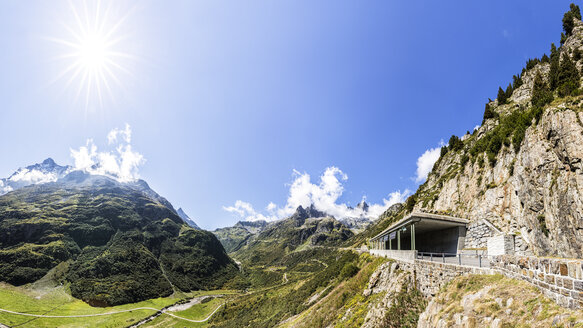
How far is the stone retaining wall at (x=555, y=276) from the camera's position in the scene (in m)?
6.65

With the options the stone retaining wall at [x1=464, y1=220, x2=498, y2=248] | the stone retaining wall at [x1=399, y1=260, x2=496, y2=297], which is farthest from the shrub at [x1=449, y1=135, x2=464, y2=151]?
the stone retaining wall at [x1=399, y1=260, x2=496, y2=297]

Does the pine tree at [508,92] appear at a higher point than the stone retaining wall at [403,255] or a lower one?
higher

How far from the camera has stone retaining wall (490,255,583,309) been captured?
6652mm

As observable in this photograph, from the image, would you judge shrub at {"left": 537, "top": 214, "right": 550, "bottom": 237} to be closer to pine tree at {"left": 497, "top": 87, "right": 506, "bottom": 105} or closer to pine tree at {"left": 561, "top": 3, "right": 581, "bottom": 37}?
pine tree at {"left": 497, "top": 87, "right": 506, "bottom": 105}

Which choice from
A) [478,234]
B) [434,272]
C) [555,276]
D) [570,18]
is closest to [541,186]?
[478,234]

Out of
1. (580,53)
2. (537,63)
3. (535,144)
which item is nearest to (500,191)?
(535,144)

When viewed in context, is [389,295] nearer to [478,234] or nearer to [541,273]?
[541,273]

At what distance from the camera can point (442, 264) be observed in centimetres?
1597

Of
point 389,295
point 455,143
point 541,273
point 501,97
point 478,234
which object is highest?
point 501,97

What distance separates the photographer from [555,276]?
7.57m

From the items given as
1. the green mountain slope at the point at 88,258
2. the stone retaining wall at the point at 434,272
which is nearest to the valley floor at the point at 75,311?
the green mountain slope at the point at 88,258

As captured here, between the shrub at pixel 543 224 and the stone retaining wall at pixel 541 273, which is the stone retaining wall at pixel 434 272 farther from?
the shrub at pixel 543 224

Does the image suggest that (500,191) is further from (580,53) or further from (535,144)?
(580,53)

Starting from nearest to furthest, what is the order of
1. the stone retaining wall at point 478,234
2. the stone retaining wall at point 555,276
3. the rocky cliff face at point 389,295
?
the stone retaining wall at point 555,276, the rocky cliff face at point 389,295, the stone retaining wall at point 478,234
